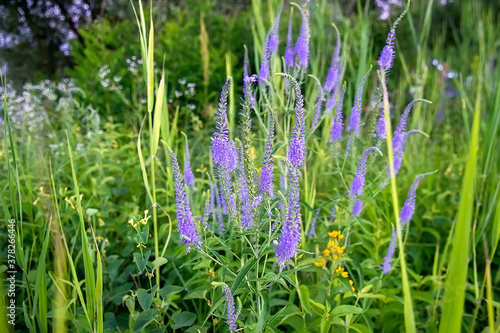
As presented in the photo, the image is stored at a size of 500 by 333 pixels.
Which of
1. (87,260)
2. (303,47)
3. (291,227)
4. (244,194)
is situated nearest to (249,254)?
(244,194)

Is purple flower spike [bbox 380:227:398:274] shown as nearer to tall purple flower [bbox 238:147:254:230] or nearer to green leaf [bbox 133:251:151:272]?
tall purple flower [bbox 238:147:254:230]

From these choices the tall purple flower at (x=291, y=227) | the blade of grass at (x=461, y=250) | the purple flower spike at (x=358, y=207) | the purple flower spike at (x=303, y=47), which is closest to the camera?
the blade of grass at (x=461, y=250)

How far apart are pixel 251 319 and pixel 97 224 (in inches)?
42.3

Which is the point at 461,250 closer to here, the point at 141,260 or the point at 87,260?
the point at 141,260

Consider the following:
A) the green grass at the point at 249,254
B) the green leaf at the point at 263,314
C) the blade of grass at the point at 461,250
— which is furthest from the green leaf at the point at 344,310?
the blade of grass at the point at 461,250

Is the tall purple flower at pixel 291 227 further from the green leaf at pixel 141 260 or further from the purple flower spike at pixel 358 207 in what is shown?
the purple flower spike at pixel 358 207

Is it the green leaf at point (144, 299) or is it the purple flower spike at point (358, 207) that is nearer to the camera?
the green leaf at point (144, 299)

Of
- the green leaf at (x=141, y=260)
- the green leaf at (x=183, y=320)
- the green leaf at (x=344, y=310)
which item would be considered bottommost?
the green leaf at (x=183, y=320)

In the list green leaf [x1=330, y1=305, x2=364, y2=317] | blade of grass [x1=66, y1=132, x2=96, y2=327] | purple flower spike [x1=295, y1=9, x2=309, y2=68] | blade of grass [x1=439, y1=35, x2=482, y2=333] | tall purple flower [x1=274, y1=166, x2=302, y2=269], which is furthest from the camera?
purple flower spike [x1=295, y1=9, x2=309, y2=68]

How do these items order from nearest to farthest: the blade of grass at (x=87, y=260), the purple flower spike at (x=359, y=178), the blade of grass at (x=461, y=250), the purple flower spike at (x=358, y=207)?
the blade of grass at (x=461, y=250) → the blade of grass at (x=87, y=260) → the purple flower spike at (x=359, y=178) → the purple flower spike at (x=358, y=207)

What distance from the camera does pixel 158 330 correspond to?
1359mm

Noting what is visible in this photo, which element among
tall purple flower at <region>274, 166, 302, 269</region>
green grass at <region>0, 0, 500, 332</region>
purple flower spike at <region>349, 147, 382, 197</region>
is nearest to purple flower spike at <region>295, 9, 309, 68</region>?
green grass at <region>0, 0, 500, 332</region>

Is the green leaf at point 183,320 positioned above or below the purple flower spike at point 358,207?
below

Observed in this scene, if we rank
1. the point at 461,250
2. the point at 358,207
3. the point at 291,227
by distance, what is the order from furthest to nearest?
1. the point at 358,207
2. the point at 291,227
3. the point at 461,250
